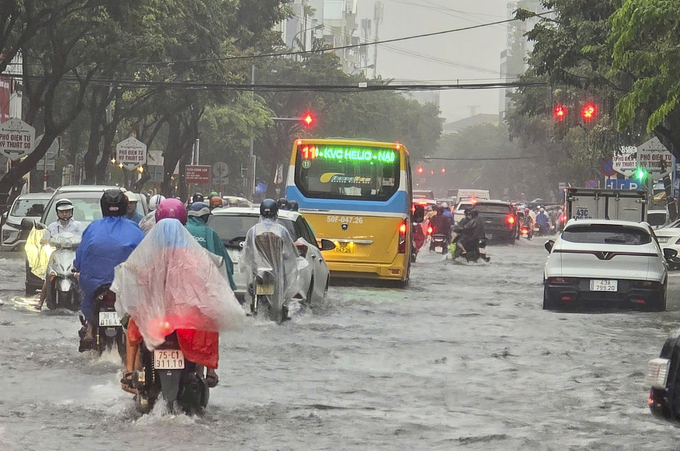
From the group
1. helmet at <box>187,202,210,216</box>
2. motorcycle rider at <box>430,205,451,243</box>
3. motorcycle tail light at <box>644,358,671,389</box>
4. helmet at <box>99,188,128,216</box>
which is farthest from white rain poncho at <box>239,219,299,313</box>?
motorcycle rider at <box>430,205,451,243</box>

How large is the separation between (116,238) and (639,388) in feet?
15.2

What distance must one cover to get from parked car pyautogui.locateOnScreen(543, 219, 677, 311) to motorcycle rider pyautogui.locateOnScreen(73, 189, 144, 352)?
392 inches

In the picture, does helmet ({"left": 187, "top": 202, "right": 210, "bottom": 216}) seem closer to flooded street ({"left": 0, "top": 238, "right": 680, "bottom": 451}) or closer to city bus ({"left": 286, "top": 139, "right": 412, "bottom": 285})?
flooded street ({"left": 0, "top": 238, "right": 680, "bottom": 451})

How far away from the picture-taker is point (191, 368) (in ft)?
31.2

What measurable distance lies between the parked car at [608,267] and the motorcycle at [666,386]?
13.0 m

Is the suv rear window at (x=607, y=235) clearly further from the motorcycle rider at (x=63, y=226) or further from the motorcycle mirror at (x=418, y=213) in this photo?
the motorcycle mirror at (x=418, y=213)

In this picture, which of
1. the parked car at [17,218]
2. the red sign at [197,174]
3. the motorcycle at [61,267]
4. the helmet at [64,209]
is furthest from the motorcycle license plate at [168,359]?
the red sign at [197,174]

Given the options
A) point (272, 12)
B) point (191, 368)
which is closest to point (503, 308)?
point (191, 368)

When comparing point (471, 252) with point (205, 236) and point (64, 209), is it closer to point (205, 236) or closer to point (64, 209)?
point (64, 209)

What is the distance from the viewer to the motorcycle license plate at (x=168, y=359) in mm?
9258

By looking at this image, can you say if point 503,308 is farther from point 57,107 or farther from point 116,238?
point 57,107

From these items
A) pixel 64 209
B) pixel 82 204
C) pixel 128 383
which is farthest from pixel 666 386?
pixel 82 204

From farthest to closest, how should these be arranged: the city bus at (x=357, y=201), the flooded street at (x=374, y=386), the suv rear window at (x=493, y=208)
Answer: the suv rear window at (x=493, y=208) < the city bus at (x=357, y=201) < the flooded street at (x=374, y=386)

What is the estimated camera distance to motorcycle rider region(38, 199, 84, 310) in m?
17.6
